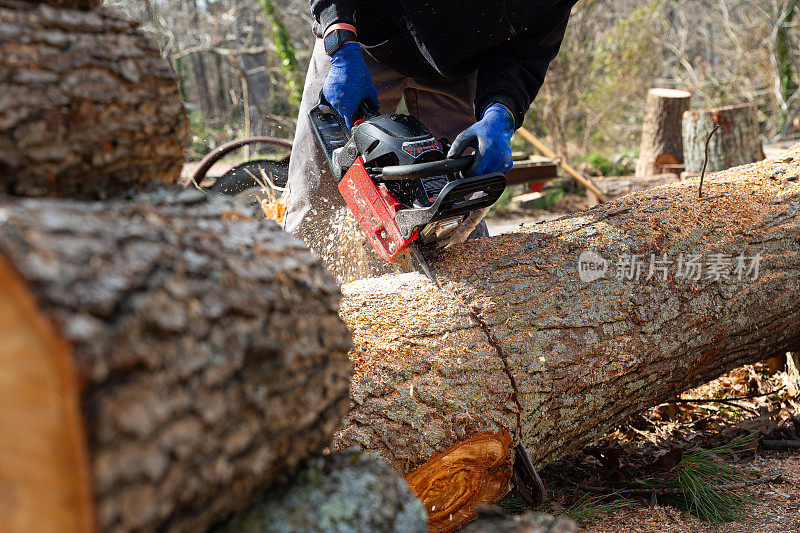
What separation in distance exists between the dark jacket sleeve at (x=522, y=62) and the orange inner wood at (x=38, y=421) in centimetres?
225

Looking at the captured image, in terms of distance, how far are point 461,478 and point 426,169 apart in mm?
970

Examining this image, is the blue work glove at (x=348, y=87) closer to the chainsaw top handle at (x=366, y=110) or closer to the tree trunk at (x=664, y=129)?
the chainsaw top handle at (x=366, y=110)

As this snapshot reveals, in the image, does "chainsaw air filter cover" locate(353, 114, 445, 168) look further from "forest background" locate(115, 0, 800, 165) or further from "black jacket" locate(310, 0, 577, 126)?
"forest background" locate(115, 0, 800, 165)

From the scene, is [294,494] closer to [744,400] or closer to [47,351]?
[47,351]

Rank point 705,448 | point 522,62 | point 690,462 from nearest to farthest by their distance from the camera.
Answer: point 690,462 → point 705,448 → point 522,62

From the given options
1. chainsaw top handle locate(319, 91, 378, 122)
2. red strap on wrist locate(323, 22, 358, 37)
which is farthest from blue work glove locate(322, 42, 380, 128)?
red strap on wrist locate(323, 22, 358, 37)

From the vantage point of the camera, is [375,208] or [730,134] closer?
[375,208]

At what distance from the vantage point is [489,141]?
2309 millimetres

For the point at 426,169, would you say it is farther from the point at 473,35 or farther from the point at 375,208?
the point at 473,35

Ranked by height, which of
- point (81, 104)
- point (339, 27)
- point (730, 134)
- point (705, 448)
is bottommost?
point (705, 448)

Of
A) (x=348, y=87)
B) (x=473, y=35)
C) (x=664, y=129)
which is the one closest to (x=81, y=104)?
(x=348, y=87)

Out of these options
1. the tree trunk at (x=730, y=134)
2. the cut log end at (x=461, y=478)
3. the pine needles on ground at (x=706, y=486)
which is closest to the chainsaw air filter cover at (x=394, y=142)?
the cut log end at (x=461, y=478)

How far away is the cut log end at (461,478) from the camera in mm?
1659

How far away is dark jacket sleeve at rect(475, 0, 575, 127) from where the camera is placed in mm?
2674
